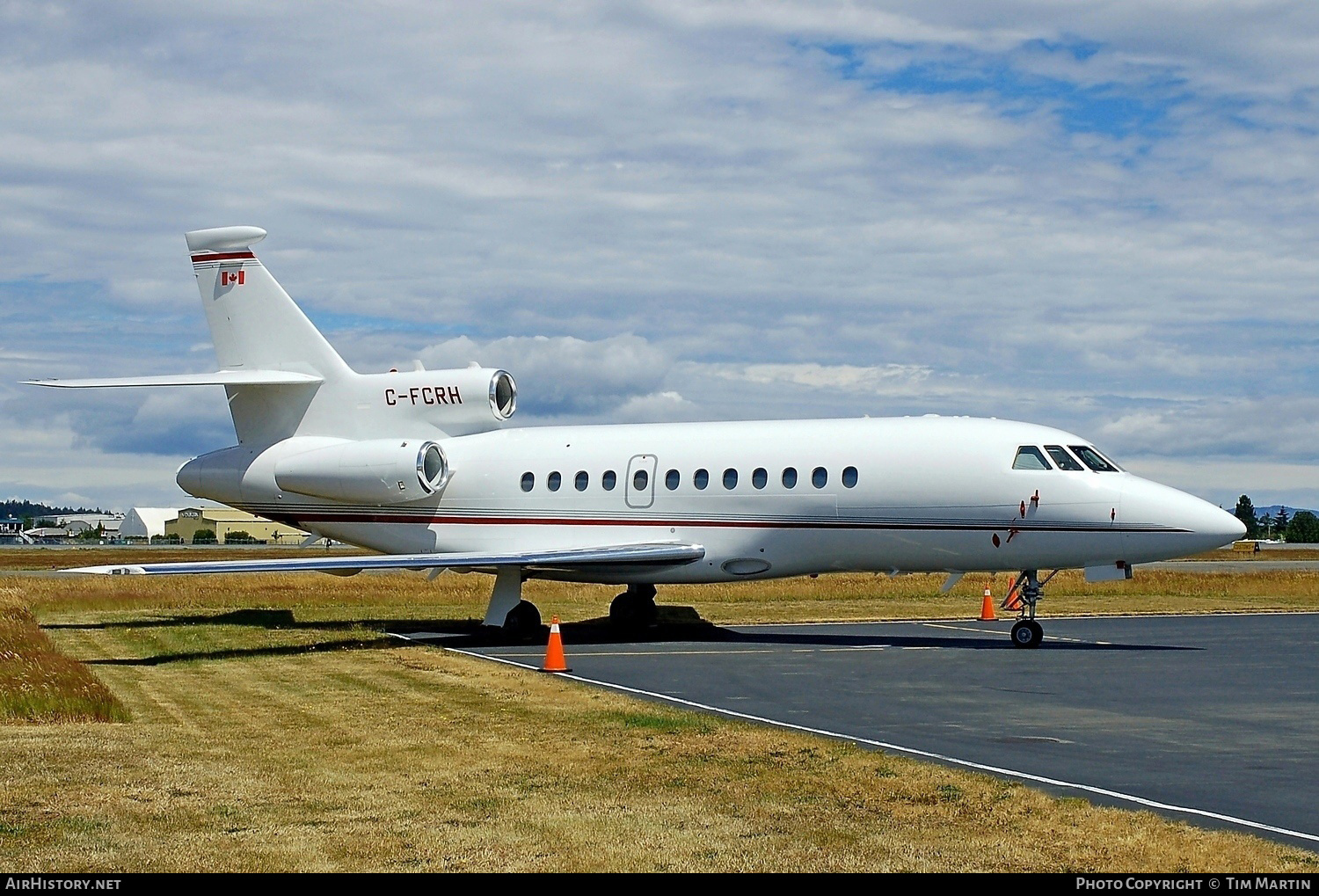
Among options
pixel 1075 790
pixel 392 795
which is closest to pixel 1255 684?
pixel 1075 790

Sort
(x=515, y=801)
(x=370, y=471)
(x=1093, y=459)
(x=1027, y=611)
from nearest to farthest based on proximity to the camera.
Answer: (x=515, y=801) → (x=1027, y=611) → (x=1093, y=459) → (x=370, y=471)

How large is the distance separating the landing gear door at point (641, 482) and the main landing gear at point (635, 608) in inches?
90.8

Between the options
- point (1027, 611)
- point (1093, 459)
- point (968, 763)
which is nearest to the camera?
point (968, 763)

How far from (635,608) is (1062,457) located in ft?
28.5

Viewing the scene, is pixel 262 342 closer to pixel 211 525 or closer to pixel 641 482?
pixel 641 482

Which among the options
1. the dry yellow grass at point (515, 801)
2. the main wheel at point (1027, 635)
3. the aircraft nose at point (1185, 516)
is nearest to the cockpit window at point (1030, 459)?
the aircraft nose at point (1185, 516)

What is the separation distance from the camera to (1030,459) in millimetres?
23484

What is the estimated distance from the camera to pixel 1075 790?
10461mm

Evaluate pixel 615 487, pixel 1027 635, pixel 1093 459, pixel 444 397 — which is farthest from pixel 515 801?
pixel 444 397

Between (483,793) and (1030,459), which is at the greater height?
(1030,459)

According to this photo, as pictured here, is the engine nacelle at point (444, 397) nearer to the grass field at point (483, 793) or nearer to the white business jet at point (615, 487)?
the white business jet at point (615, 487)

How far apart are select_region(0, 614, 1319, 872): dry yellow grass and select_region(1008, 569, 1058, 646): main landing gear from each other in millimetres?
9142
